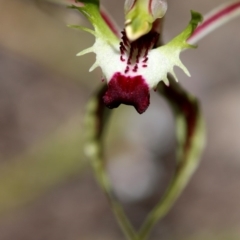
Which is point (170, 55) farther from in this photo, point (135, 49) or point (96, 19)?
point (96, 19)

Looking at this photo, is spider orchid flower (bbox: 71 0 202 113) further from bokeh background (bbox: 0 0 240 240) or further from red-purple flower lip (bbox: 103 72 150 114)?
bokeh background (bbox: 0 0 240 240)

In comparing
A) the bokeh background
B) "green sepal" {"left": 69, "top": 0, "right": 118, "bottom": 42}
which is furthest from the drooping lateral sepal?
the bokeh background

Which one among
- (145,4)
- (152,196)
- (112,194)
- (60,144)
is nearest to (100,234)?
(152,196)

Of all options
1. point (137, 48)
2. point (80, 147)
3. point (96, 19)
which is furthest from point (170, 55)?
point (80, 147)

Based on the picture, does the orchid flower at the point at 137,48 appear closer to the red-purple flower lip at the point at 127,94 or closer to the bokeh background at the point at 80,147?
the red-purple flower lip at the point at 127,94

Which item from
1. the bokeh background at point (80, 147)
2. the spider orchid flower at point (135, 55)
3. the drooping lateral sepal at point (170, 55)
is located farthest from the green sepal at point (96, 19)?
the bokeh background at point (80, 147)

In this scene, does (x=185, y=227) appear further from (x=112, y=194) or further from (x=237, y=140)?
(x=112, y=194)

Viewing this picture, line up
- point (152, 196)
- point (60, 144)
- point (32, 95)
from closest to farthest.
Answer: point (60, 144) → point (152, 196) → point (32, 95)
